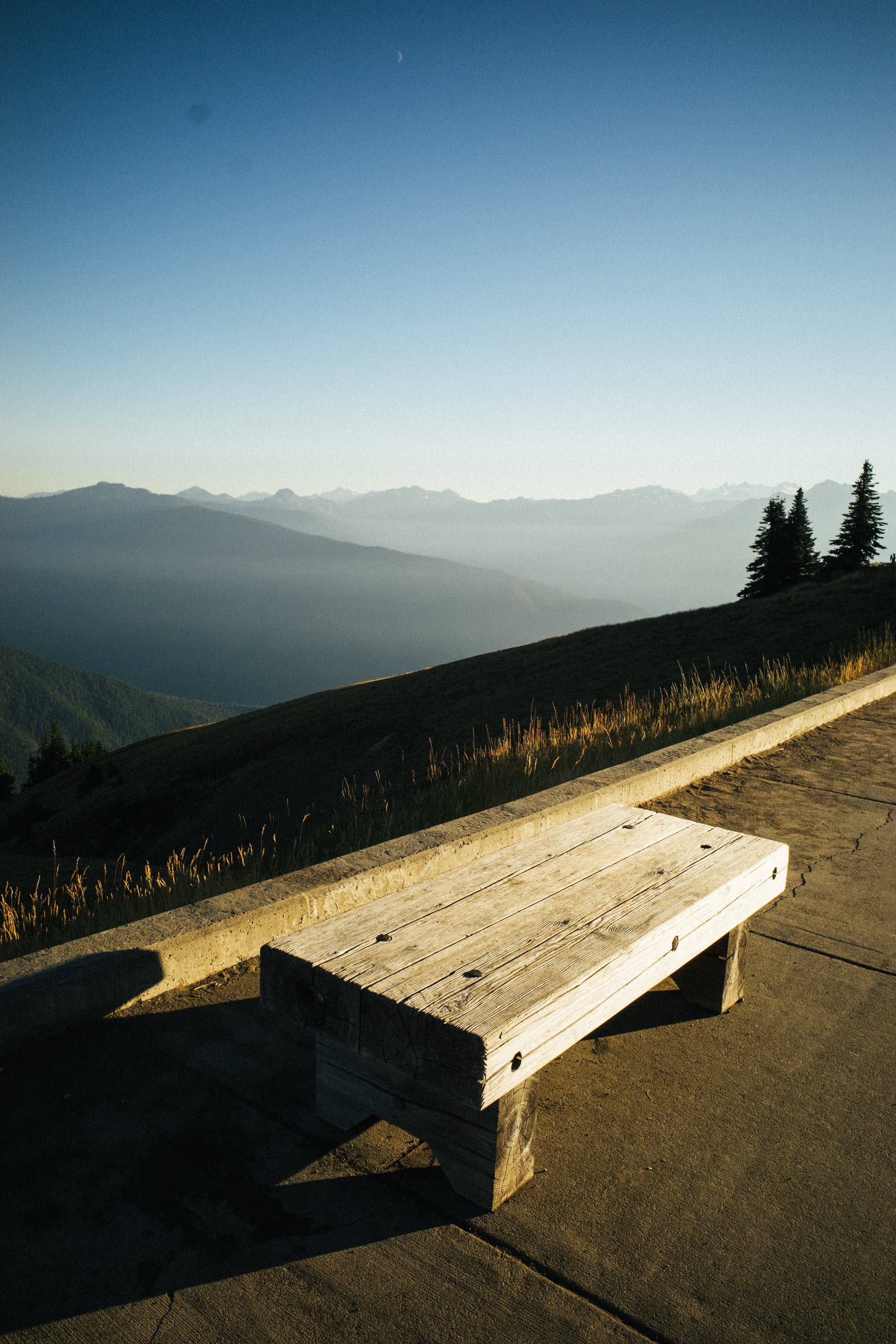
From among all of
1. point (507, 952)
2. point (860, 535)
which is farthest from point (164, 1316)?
point (860, 535)

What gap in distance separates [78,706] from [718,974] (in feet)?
662

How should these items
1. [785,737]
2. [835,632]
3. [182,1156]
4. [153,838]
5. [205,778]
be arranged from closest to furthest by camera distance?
1. [182,1156]
2. [785,737]
3. [835,632]
4. [153,838]
5. [205,778]

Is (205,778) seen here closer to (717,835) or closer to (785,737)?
(785,737)

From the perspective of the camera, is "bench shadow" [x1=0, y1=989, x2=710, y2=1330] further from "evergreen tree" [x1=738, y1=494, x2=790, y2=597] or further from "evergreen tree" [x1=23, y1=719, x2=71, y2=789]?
"evergreen tree" [x1=23, y1=719, x2=71, y2=789]

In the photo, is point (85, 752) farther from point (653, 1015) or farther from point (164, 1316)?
point (164, 1316)

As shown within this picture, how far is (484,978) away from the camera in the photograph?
213 cm

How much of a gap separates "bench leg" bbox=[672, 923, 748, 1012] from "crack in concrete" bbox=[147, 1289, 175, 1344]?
1855 millimetres

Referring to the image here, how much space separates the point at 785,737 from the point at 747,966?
389cm

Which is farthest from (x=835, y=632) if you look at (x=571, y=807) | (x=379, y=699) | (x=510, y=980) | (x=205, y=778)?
(x=510, y=980)

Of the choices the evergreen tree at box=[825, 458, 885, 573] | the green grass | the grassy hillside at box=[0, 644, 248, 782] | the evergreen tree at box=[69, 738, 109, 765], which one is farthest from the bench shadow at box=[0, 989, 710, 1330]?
the grassy hillside at box=[0, 644, 248, 782]

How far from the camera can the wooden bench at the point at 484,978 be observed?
199 centimetres

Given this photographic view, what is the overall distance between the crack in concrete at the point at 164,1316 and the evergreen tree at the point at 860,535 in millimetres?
45768

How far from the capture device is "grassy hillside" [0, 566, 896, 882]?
2933cm

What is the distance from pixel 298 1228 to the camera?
2.11m
